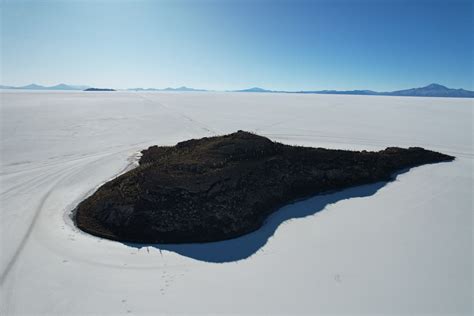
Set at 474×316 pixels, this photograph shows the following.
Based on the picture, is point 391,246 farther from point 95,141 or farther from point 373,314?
point 95,141

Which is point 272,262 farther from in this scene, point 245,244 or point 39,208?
point 39,208

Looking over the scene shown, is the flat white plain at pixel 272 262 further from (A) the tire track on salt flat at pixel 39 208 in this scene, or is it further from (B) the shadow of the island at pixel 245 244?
(B) the shadow of the island at pixel 245 244

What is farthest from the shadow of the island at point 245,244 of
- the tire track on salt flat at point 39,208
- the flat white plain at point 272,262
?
the tire track on salt flat at point 39,208

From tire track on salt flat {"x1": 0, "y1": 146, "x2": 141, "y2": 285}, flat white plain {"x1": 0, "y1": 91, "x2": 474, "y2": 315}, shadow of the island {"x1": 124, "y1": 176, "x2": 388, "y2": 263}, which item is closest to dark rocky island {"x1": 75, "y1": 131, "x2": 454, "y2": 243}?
shadow of the island {"x1": 124, "y1": 176, "x2": 388, "y2": 263}

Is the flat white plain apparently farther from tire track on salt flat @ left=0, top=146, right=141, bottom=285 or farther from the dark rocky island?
the dark rocky island

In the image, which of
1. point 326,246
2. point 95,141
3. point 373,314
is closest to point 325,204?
point 326,246

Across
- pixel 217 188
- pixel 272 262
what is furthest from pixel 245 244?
pixel 217 188
